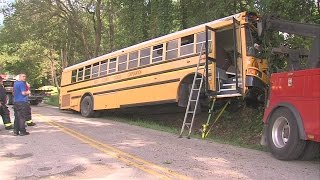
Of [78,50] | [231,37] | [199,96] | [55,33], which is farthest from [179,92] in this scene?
[78,50]

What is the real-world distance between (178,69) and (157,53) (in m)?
1.45

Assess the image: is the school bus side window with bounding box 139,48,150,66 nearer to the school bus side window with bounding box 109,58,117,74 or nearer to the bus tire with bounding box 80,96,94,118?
the school bus side window with bounding box 109,58,117,74

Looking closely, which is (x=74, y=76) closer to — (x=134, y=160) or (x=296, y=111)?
(x=134, y=160)

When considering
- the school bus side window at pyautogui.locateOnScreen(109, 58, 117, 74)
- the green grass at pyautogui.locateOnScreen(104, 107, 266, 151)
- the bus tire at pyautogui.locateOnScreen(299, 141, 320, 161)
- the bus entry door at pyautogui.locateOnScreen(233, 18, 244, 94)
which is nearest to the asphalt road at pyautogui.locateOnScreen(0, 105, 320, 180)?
the bus tire at pyautogui.locateOnScreen(299, 141, 320, 161)

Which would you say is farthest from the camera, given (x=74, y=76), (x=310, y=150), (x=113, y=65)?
(x=74, y=76)

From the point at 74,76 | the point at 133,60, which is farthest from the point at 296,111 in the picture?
the point at 74,76

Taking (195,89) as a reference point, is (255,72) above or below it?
above

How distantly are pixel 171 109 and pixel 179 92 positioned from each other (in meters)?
2.04

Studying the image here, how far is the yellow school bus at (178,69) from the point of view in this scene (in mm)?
11461

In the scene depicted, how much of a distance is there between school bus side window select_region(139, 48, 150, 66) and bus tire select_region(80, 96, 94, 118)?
453cm

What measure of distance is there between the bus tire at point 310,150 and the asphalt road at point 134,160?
12 centimetres

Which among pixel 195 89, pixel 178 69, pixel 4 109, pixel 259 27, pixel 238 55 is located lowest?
pixel 4 109

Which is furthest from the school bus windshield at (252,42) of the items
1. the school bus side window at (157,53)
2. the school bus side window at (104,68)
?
the school bus side window at (104,68)

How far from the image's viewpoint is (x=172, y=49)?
14.3 m
